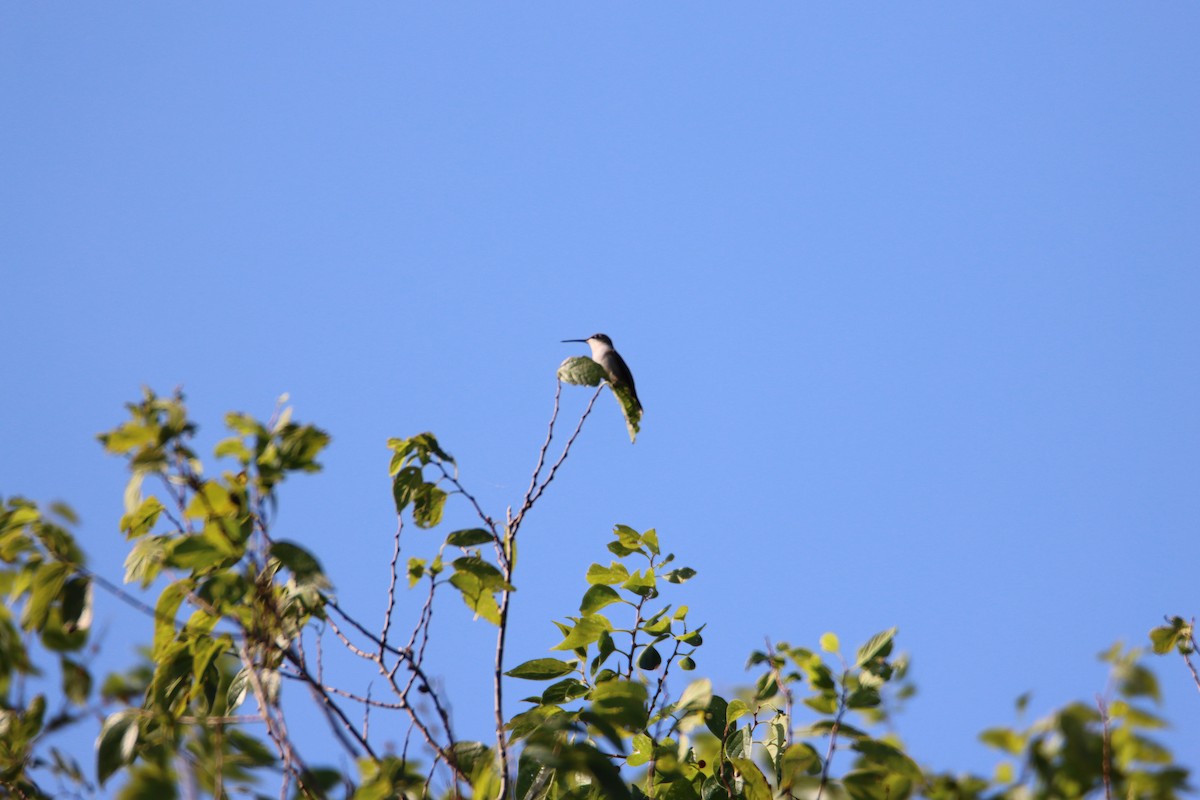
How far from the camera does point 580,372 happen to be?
3.97 m

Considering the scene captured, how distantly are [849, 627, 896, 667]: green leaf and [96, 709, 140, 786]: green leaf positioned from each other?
1793mm

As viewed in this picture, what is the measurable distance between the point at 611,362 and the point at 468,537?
4.93m

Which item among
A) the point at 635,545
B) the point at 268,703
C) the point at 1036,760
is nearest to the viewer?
the point at 1036,760

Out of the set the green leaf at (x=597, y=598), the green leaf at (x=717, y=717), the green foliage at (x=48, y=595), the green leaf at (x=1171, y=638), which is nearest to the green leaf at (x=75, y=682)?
the green foliage at (x=48, y=595)

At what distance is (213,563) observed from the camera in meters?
2.74

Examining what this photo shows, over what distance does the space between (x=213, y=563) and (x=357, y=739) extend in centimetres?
61

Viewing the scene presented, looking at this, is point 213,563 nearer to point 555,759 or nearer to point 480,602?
point 480,602

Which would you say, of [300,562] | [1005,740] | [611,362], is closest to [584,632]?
[300,562]

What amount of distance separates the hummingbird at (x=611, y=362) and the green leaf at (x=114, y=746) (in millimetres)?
2036

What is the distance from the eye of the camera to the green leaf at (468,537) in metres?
3.22

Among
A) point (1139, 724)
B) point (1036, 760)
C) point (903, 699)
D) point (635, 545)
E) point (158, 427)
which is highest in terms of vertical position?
point (635, 545)

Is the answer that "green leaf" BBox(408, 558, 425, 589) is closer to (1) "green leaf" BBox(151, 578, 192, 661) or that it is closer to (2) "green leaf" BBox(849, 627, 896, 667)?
(1) "green leaf" BBox(151, 578, 192, 661)

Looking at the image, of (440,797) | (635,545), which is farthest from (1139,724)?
(635,545)

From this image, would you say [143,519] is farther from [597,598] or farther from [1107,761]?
[1107,761]
